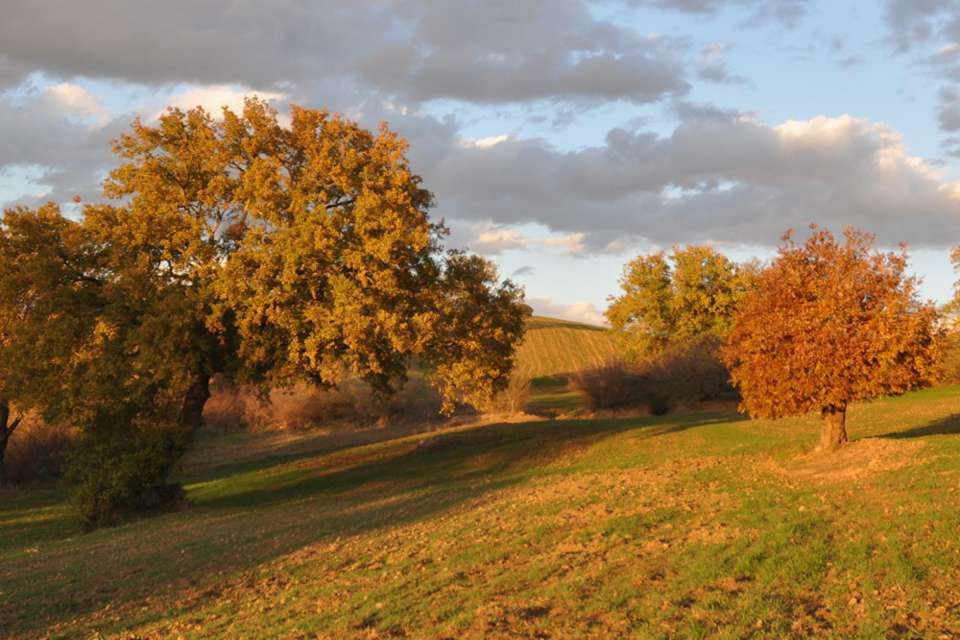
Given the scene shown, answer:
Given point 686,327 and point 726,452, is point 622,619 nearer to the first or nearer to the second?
point 726,452

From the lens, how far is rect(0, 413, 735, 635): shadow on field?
13.3m

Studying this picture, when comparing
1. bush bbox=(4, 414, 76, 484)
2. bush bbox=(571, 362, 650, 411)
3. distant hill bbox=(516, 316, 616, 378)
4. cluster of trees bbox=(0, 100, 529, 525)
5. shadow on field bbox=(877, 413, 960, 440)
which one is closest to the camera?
cluster of trees bbox=(0, 100, 529, 525)

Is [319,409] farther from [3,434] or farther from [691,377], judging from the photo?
[691,377]

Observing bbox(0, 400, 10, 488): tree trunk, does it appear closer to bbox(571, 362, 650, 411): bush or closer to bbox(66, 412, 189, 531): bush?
bbox(66, 412, 189, 531): bush

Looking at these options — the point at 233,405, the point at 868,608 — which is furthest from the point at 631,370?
the point at 868,608

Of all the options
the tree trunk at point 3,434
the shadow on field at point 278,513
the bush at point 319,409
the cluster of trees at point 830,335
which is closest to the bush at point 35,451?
the tree trunk at point 3,434

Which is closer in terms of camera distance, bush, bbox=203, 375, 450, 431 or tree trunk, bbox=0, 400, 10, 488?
tree trunk, bbox=0, 400, 10, 488

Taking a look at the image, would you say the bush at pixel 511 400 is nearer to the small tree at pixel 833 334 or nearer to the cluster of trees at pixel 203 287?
the cluster of trees at pixel 203 287

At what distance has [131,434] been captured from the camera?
2431 centimetres

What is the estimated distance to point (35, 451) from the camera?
39.8m

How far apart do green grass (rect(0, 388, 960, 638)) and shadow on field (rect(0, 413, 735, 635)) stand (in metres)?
0.10

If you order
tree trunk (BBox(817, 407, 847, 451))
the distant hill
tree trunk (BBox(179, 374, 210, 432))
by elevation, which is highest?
the distant hill

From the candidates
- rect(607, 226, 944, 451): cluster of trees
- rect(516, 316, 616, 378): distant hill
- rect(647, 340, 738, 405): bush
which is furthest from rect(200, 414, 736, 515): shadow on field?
rect(516, 316, 616, 378): distant hill

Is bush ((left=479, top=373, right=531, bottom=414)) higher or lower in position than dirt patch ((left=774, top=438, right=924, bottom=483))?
higher
